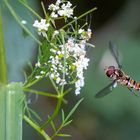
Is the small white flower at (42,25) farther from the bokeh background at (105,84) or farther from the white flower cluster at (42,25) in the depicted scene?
the bokeh background at (105,84)

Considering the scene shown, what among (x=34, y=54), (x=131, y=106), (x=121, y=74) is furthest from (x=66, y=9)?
(x=131, y=106)

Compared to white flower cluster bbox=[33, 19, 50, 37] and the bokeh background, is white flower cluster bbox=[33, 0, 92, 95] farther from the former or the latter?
the bokeh background

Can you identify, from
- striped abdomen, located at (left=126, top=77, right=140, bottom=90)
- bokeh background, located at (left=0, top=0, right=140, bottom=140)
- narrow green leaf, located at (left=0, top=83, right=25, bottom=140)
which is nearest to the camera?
narrow green leaf, located at (left=0, top=83, right=25, bottom=140)

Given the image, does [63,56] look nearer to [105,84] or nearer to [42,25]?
[42,25]

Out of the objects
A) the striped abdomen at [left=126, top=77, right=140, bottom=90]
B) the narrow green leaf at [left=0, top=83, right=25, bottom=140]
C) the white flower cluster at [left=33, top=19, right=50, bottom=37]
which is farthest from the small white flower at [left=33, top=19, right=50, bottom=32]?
the striped abdomen at [left=126, top=77, right=140, bottom=90]

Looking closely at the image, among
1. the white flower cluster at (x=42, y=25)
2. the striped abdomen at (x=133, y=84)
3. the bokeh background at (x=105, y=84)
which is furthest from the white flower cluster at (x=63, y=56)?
the bokeh background at (x=105, y=84)

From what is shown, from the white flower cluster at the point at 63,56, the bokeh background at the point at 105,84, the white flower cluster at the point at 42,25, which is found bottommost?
Answer: the white flower cluster at the point at 63,56

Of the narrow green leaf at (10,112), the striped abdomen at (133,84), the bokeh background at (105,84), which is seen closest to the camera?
the narrow green leaf at (10,112)

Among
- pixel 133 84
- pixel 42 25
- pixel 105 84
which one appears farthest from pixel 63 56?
pixel 105 84

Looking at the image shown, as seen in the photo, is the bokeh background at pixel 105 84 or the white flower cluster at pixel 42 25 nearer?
the white flower cluster at pixel 42 25
